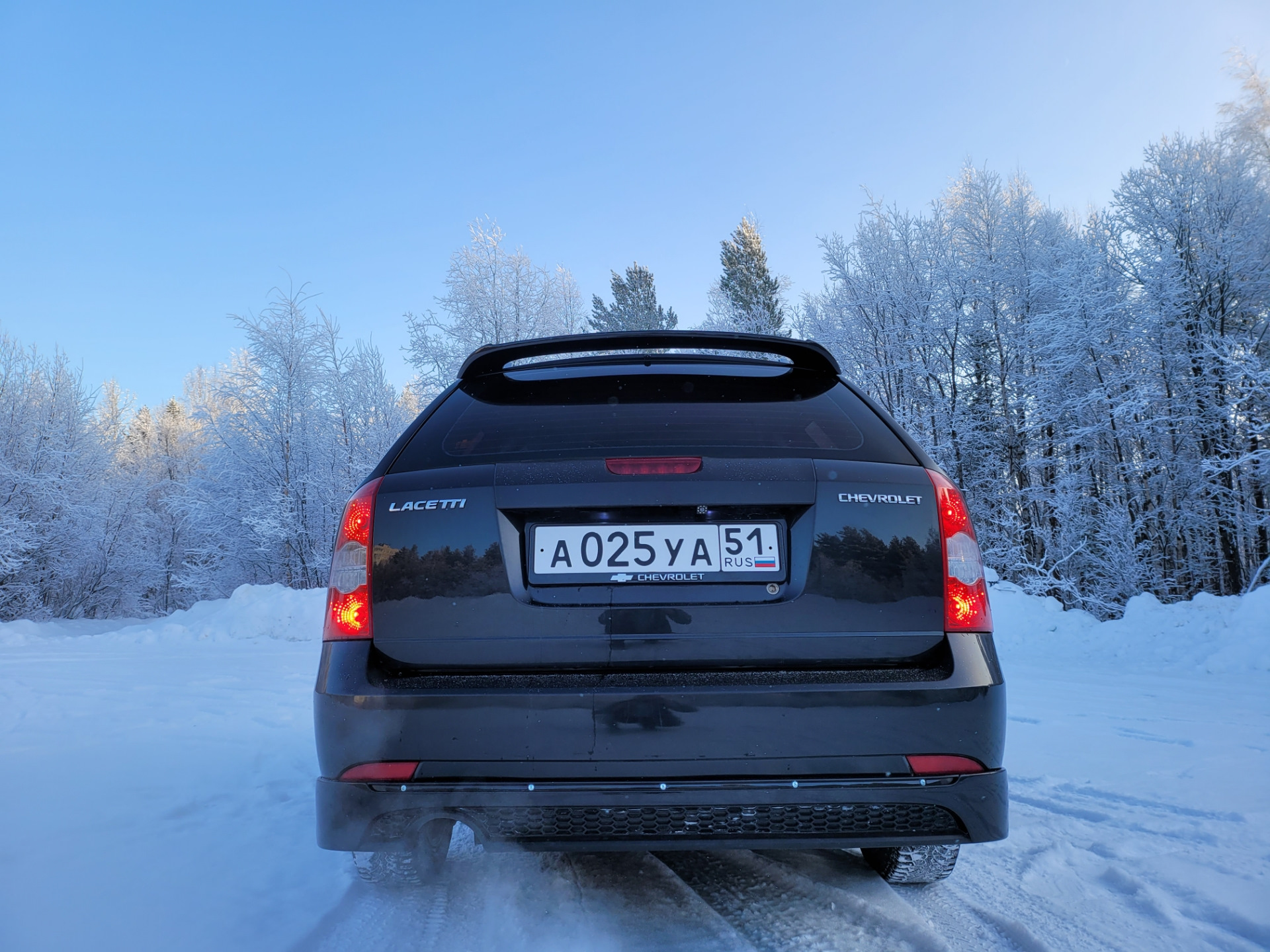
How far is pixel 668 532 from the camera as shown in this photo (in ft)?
5.87

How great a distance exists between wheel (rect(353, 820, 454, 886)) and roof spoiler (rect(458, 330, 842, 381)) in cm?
135

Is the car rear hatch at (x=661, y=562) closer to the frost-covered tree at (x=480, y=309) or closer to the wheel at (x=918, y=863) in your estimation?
the wheel at (x=918, y=863)

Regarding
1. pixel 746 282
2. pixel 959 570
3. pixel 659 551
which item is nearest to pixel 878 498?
pixel 959 570

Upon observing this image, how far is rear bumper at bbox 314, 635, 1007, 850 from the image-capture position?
1684mm

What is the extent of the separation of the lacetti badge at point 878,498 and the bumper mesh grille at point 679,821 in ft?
2.34

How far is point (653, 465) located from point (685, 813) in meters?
0.83

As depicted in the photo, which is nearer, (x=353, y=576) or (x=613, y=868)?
(x=353, y=576)

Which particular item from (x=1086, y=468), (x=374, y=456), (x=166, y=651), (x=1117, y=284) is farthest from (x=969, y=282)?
→ (x=166, y=651)

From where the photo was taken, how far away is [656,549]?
1787 mm

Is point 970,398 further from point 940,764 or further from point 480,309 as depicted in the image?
point 940,764

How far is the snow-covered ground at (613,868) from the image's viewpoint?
191cm

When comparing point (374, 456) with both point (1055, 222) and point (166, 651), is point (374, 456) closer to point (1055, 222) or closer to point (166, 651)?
point (166, 651)

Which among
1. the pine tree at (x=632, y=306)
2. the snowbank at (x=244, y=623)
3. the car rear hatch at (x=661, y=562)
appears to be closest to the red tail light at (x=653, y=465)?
the car rear hatch at (x=661, y=562)

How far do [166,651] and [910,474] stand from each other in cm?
1129
